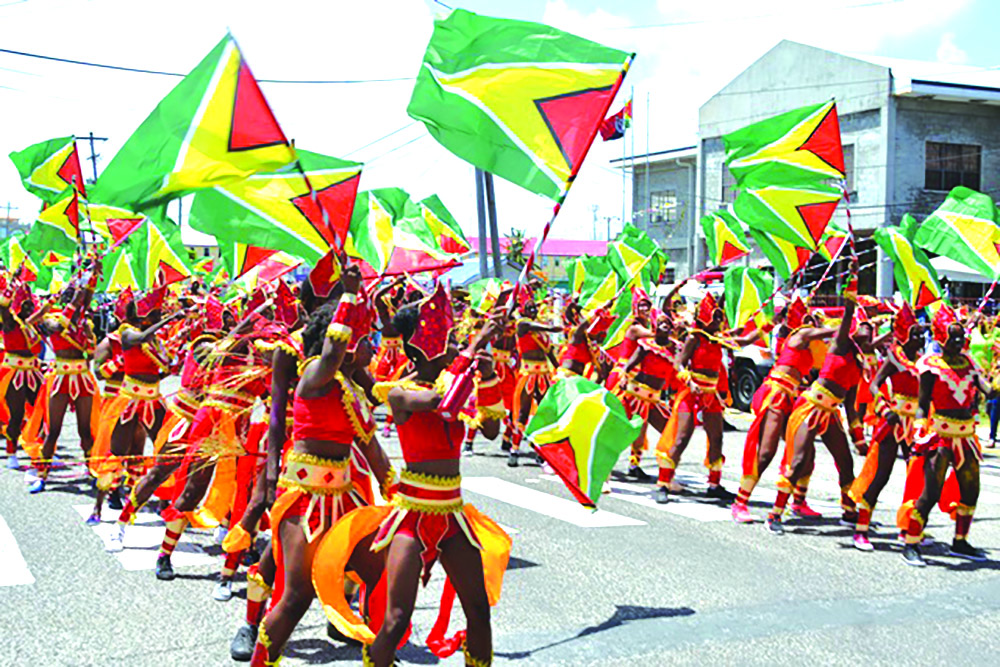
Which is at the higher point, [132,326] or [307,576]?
[132,326]

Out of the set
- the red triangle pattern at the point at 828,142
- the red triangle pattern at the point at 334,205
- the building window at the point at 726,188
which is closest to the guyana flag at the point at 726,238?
the red triangle pattern at the point at 828,142

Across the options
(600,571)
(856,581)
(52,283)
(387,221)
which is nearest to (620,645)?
(600,571)

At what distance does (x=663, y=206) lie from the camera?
36344 millimetres

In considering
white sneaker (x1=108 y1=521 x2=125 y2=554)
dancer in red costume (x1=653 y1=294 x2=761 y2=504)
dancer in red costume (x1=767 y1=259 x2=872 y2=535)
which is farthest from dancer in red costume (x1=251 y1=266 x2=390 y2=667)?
dancer in red costume (x1=653 y1=294 x2=761 y2=504)

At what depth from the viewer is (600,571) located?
744 cm

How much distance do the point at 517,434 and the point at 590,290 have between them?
8.81ft

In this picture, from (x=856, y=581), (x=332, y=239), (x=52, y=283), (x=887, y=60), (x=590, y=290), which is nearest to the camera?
(x=332, y=239)

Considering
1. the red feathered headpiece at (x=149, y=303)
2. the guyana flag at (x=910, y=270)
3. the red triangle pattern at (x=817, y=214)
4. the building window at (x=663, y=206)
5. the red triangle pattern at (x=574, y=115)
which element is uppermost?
the building window at (x=663, y=206)

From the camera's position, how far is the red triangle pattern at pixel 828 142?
9688 mm

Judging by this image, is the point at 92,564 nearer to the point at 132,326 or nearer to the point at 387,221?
the point at 132,326

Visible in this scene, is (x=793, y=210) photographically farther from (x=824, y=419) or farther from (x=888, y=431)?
(x=888, y=431)

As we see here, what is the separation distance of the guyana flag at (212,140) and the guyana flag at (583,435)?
2119mm

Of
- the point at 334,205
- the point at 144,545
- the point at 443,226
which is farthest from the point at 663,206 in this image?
the point at 334,205

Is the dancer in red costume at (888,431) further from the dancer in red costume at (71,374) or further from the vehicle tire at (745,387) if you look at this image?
the vehicle tire at (745,387)
